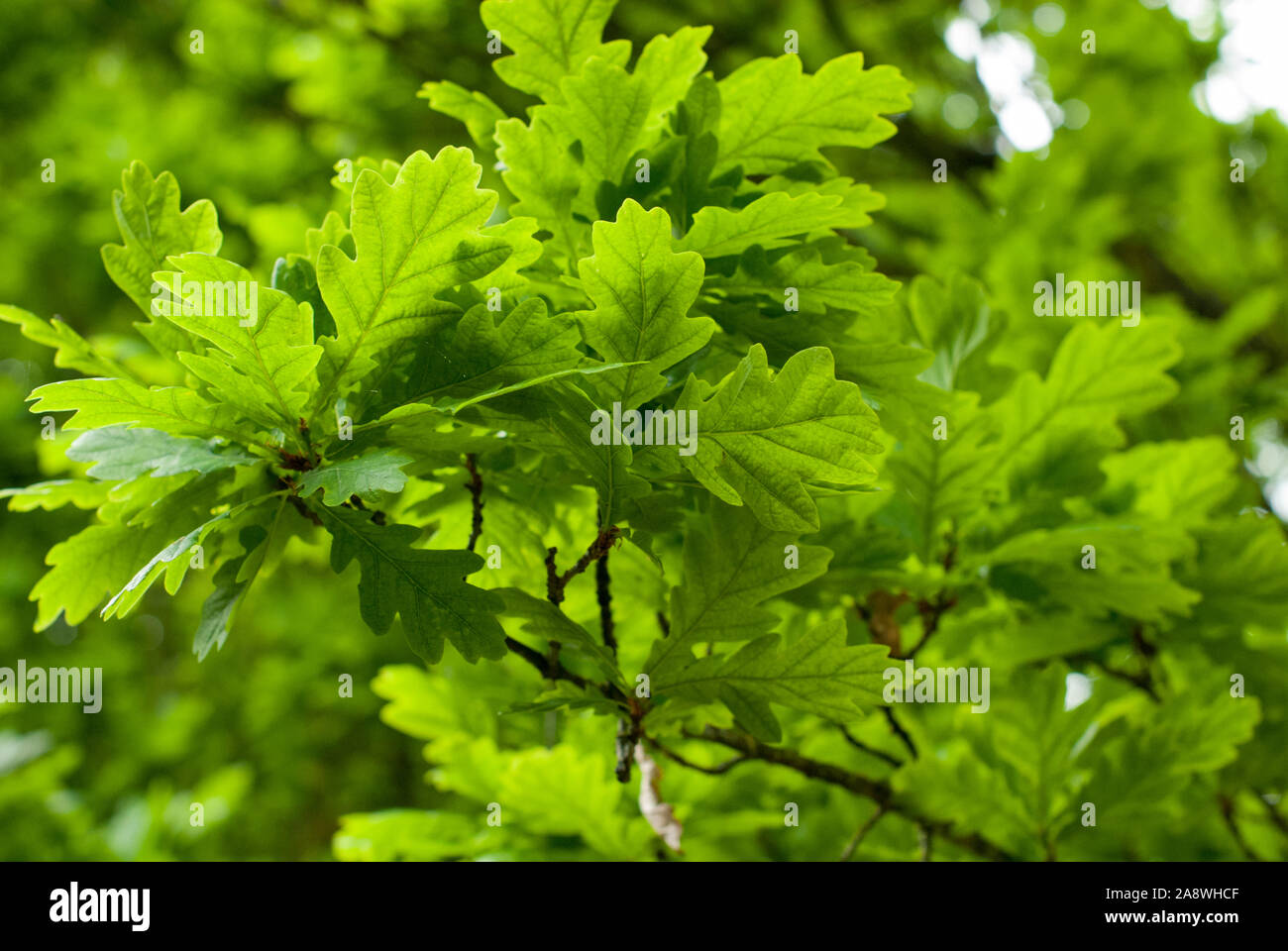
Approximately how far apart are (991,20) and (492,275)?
3841mm

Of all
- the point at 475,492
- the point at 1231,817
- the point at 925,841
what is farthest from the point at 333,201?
the point at 1231,817

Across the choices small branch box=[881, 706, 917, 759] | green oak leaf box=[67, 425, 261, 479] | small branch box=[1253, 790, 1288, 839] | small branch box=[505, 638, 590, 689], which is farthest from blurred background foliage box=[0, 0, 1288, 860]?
green oak leaf box=[67, 425, 261, 479]

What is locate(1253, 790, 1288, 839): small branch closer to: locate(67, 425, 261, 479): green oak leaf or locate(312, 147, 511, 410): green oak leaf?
locate(312, 147, 511, 410): green oak leaf

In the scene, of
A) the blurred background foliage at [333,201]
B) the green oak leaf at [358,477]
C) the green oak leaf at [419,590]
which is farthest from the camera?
the blurred background foliage at [333,201]

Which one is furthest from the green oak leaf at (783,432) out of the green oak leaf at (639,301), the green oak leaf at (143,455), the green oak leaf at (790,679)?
the green oak leaf at (143,455)

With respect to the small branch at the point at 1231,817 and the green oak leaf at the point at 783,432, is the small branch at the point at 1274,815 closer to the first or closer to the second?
the small branch at the point at 1231,817

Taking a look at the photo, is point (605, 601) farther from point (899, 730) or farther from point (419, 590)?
point (899, 730)

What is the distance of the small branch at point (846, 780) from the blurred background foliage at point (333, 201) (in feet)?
0.55

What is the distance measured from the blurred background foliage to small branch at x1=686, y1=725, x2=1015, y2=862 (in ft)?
0.55

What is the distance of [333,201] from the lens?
6.86 feet

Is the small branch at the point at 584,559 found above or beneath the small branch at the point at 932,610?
above

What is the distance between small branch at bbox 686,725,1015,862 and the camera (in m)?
1.34

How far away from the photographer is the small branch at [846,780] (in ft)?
4.38
